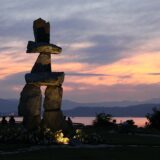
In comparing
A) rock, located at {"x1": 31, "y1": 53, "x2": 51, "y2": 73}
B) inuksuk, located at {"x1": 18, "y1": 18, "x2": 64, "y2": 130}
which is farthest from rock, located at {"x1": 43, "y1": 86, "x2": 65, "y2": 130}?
rock, located at {"x1": 31, "y1": 53, "x2": 51, "y2": 73}

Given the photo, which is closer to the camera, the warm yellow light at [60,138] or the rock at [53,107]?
the warm yellow light at [60,138]

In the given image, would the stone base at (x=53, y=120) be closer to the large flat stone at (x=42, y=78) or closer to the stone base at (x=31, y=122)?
the stone base at (x=31, y=122)

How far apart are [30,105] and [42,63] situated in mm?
2660

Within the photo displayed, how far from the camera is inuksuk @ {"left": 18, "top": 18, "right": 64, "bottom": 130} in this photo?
33844 millimetres

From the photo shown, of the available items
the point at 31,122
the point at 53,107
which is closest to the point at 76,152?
the point at 31,122

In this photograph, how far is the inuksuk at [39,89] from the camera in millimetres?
33844

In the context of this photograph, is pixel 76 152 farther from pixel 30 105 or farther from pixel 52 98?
Answer: pixel 52 98

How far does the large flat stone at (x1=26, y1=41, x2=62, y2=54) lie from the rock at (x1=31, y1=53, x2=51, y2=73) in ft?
1.13

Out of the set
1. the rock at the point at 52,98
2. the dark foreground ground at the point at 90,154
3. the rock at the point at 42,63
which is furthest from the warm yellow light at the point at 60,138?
the rock at the point at 42,63

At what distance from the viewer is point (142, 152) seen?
1051 inches

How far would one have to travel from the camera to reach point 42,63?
113 feet

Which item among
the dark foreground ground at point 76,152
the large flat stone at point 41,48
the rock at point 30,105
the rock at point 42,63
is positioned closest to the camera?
the dark foreground ground at point 76,152

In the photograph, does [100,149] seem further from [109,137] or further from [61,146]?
[109,137]

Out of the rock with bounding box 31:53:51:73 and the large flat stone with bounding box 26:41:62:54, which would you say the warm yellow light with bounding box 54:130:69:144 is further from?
the large flat stone with bounding box 26:41:62:54
